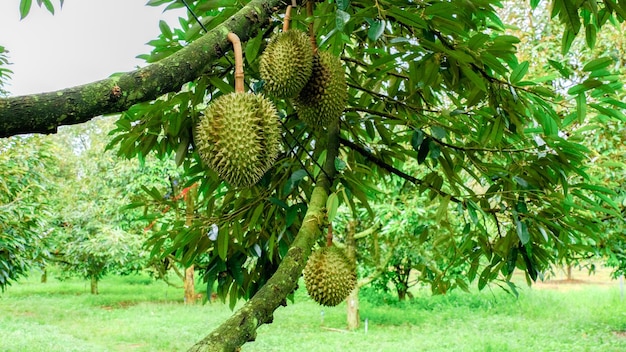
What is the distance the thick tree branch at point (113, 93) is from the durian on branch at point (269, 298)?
384 millimetres

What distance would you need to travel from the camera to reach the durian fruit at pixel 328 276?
1.48m

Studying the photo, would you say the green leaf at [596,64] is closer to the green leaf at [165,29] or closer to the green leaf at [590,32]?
the green leaf at [590,32]

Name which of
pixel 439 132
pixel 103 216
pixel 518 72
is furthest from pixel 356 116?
pixel 103 216

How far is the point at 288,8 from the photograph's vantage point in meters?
1.27

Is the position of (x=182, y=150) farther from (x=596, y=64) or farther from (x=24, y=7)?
(x=596, y=64)

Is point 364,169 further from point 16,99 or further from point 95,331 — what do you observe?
point 95,331

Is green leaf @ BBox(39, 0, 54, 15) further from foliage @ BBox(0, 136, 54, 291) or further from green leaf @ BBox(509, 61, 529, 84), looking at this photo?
foliage @ BBox(0, 136, 54, 291)

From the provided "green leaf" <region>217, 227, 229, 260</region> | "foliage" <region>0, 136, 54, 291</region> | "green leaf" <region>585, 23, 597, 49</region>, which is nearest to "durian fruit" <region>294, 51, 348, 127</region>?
"green leaf" <region>217, 227, 229, 260</region>

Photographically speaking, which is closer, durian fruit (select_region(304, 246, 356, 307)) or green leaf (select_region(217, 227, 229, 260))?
durian fruit (select_region(304, 246, 356, 307))

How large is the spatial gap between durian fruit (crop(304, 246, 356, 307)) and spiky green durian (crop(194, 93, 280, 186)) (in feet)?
1.37

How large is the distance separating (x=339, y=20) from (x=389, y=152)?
110cm

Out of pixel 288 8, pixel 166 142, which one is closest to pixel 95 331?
pixel 166 142

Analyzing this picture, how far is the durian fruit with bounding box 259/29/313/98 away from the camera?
1.27 metres

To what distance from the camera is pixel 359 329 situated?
342 inches
